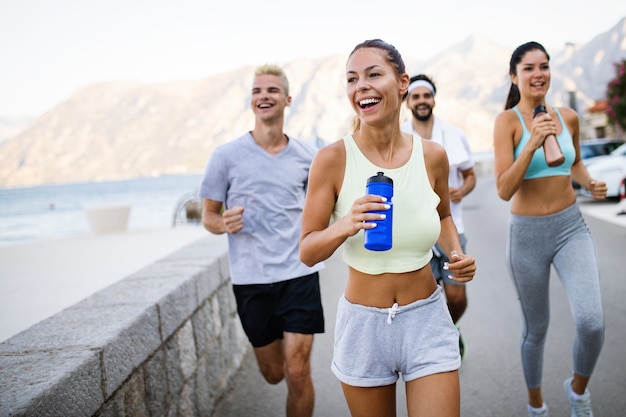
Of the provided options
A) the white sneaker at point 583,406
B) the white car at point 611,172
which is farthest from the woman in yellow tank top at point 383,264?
the white car at point 611,172

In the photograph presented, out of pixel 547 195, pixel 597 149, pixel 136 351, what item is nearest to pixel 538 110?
pixel 547 195

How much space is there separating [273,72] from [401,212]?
86.9 inches

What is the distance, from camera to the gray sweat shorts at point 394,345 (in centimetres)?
217

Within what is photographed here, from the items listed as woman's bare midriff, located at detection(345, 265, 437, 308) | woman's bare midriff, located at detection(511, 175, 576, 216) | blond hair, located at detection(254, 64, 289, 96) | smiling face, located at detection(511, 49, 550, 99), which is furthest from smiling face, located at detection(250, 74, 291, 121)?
woman's bare midriff, located at detection(345, 265, 437, 308)

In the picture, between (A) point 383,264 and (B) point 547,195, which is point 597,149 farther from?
(A) point 383,264

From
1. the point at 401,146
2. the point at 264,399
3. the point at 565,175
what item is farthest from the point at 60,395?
the point at 565,175

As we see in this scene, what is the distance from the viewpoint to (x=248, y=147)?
151 inches

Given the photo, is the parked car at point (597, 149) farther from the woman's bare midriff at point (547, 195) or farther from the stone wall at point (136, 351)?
the stone wall at point (136, 351)

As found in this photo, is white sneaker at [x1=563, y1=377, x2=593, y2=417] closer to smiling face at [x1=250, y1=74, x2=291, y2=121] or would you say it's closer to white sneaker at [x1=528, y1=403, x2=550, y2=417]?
white sneaker at [x1=528, y1=403, x2=550, y2=417]

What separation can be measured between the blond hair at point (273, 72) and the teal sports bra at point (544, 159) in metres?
1.71

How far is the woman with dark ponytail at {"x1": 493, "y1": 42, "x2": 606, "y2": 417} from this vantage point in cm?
320

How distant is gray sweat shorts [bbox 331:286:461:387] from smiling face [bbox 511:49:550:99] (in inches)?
70.4

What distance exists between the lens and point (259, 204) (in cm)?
377

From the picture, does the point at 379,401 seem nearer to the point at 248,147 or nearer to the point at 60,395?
the point at 60,395
